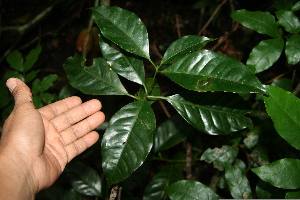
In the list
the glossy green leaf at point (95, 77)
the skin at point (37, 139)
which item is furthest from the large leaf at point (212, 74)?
the skin at point (37, 139)

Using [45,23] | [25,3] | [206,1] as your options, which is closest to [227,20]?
[206,1]

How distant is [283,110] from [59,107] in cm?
135

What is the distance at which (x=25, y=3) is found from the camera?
11.7 ft

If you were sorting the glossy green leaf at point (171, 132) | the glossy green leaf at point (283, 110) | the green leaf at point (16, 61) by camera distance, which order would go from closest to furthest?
the glossy green leaf at point (283, 110)
the glossy green leaf at point (171, 132)
the green leaf at point (16, 61)

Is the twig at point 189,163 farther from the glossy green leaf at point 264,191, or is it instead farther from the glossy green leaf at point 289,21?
the glossy green leaf at point 289,21

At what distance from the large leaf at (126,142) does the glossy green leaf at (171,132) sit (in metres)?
0.79

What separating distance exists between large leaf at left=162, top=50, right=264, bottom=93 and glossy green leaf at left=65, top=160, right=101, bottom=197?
1081 millimetres

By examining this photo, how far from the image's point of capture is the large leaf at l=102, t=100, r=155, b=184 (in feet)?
3.87

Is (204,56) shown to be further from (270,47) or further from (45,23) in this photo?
(45,23)

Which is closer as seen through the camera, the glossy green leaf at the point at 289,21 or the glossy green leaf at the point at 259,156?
the glossy green leaf at the point at 289,21

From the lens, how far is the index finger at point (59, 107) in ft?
5.61

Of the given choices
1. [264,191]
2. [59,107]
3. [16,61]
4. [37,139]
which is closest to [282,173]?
[264,191]

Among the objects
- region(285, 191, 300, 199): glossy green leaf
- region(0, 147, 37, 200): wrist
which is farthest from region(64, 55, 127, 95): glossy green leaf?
region(285, 191, 300, 199): glossy green leaf

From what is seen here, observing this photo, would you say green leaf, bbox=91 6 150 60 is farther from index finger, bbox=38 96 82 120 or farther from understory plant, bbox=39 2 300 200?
index finger, bbox=38 96 82 120
